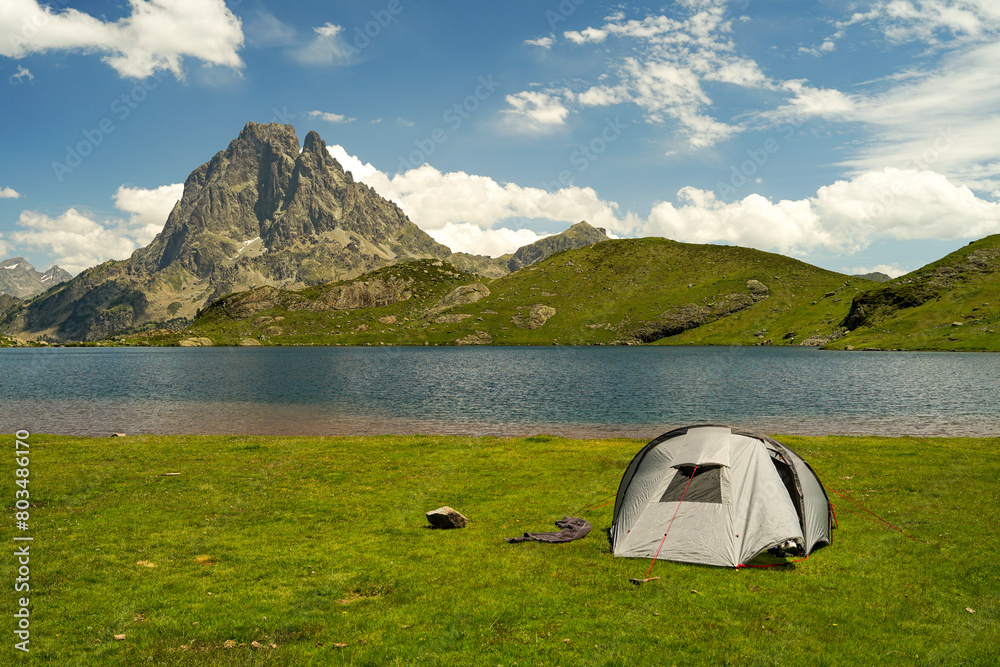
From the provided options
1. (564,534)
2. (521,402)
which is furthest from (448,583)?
(521,402)

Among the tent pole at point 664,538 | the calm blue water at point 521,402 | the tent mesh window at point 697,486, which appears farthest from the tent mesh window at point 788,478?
the calm blue water at point 521,402

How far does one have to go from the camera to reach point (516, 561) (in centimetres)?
1702

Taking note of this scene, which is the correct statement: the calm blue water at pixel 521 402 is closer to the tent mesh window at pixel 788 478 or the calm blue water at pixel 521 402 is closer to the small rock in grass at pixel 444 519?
the small rock in grass at pixel 444 519

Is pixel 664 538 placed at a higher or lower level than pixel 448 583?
higher

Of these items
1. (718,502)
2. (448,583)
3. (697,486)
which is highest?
(697,486)

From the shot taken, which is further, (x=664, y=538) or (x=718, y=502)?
(x=718, y=502)

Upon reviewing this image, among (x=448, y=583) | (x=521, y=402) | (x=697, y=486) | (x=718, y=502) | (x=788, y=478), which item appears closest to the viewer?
(x=448, y=583)

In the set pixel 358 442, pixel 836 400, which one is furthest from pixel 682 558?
pixel 836 400

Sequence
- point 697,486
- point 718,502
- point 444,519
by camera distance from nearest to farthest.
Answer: point 718,502, point 697,486, point 444,519

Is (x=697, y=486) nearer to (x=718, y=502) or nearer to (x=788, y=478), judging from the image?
(x=718, y=502)

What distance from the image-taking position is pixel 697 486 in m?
18.6

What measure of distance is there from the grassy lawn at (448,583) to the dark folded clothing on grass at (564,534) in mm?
622

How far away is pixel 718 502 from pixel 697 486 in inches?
34.0

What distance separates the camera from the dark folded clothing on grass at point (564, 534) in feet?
62.4
